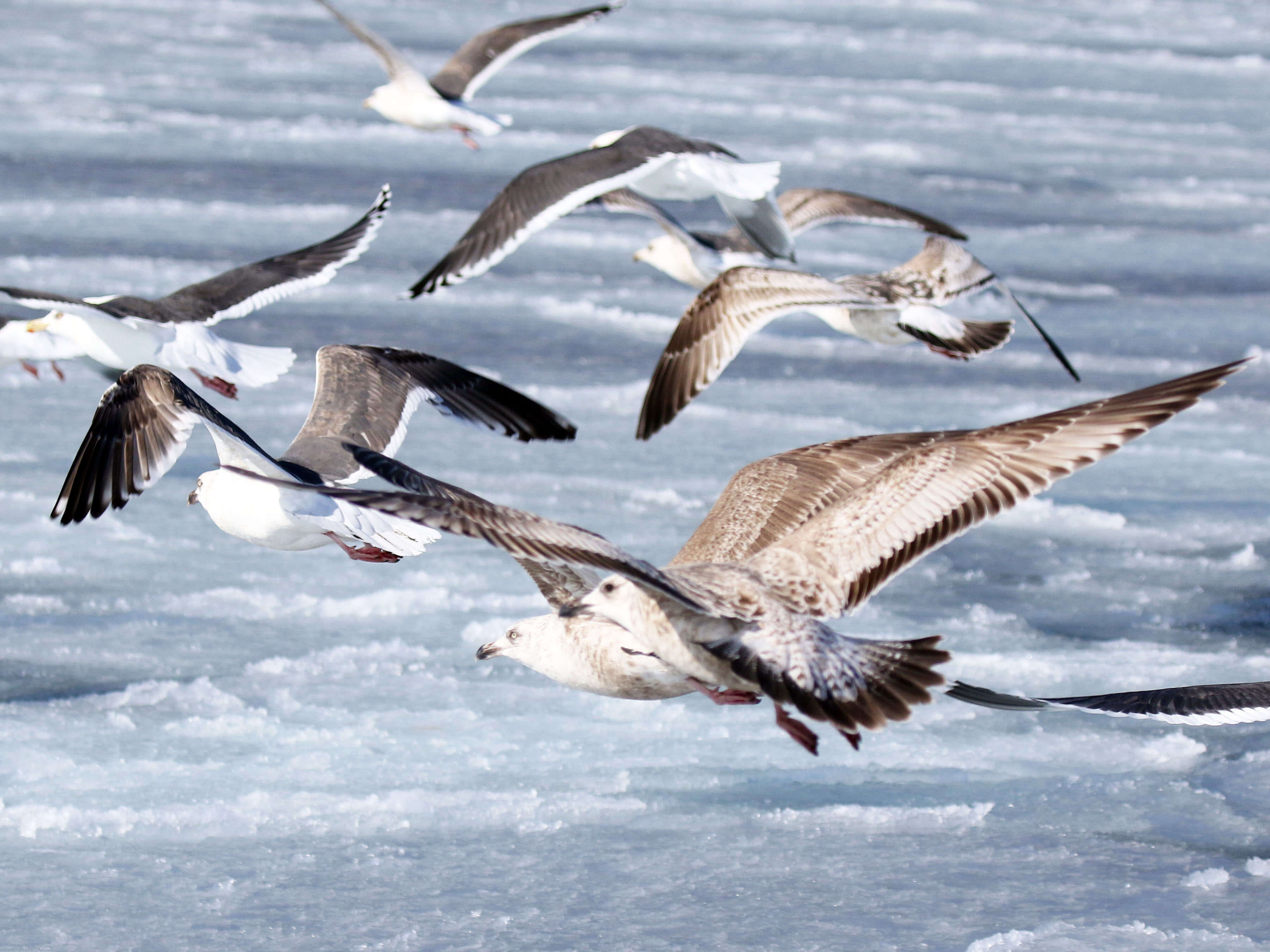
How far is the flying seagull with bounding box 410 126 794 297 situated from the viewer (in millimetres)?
6895

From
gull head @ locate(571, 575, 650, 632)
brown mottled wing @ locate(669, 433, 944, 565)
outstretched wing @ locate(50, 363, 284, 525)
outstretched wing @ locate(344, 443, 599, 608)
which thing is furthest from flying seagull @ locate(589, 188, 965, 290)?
gull head @ locate(571, 575, 650, 632)

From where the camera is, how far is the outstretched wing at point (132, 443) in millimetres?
4883

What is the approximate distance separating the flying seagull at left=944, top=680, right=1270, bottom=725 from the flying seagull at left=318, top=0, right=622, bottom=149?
647 centimetres

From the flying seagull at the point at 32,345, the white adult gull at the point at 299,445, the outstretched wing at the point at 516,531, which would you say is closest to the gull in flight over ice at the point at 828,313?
the white adult gull at the point at 299,445

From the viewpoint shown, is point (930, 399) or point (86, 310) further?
point (930, 399)

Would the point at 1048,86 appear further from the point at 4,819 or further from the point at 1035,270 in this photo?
the point at 4,819

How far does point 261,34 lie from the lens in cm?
1925

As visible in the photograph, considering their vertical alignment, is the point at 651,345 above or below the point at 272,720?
above

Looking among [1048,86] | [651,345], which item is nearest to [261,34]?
[1048,86]

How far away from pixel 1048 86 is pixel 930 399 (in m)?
10.4

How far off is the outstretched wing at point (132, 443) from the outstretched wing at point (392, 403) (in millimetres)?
375

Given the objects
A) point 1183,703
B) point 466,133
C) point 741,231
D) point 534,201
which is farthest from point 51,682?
point 466,133

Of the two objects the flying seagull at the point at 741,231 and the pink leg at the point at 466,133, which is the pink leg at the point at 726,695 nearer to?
the flying seagull at the point at 741,231

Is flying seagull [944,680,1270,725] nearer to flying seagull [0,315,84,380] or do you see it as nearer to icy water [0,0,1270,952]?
icy water [0,0,1270,952]
